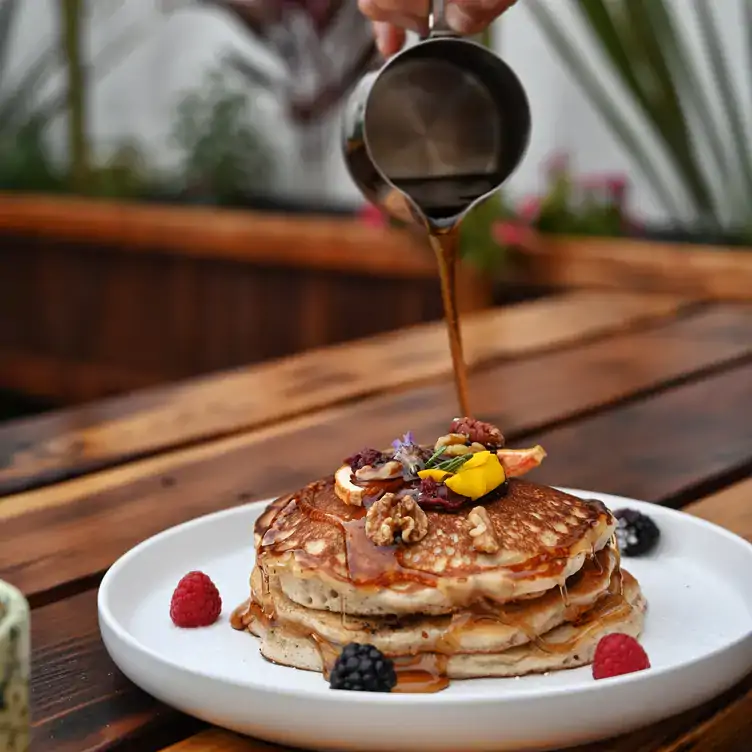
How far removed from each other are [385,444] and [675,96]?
2078 mm

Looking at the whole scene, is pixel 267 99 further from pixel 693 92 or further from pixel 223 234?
pixel 693 92

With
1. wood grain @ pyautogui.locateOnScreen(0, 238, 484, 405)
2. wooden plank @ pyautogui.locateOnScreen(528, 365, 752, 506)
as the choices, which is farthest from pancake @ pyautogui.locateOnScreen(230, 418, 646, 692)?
wood grain @ pyautogui.locateOnScreen(0, 238, 484, 405)

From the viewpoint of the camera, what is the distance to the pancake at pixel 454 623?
0.87m

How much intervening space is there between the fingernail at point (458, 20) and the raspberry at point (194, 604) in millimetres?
756

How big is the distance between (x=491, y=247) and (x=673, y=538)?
214cm

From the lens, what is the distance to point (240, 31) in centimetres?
514

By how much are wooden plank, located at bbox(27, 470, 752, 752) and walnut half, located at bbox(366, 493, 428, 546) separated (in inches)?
6.5

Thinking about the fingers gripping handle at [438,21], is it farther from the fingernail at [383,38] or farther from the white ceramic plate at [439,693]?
the white ceramic plate at [439,693]

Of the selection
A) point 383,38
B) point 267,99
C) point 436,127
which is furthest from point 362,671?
point 267,99

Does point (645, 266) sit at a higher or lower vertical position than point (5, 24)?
lower

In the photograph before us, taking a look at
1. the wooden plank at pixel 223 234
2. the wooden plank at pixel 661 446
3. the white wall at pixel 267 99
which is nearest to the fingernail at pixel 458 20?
the wooden plank at pixel 661 446

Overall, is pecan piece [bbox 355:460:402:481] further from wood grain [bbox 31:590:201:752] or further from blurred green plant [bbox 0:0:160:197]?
blurred green plant [bbox 0:0:160:197]

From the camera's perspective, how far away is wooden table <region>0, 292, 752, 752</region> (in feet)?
2.97

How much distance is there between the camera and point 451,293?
4.45 feet
